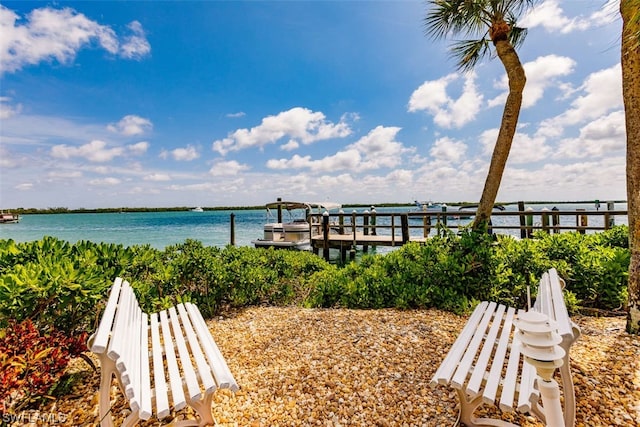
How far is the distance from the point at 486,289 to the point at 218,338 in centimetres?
359

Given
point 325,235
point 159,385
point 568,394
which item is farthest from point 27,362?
point 325,235

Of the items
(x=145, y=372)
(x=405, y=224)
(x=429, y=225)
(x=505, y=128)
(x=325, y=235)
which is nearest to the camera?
(x=145, y=372)

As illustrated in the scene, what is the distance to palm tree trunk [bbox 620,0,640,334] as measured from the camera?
10.6 feet

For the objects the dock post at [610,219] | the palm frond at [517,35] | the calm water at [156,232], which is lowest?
the calm water at [156,232]

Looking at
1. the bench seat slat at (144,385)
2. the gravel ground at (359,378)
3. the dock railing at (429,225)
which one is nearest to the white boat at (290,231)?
the dock railing at (429,225)

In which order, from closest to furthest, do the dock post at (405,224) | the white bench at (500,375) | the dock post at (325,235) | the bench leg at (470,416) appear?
the white bench at (500,375) → the bench leg at (470,416) → the dock post at (405,224) → the dock post at (325,235)

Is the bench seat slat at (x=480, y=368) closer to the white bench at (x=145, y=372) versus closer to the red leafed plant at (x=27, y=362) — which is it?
the white bench at (x=145, y=372)

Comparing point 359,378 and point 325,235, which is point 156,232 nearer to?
point 325,235

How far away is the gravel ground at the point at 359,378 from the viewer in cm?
210

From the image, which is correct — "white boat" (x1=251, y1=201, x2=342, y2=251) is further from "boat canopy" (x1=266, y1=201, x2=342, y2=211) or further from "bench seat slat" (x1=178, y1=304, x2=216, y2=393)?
"bench seat slat" (x1=178, y1=304, x2=216, y2=393)

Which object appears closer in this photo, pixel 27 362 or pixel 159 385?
pixel 159 385

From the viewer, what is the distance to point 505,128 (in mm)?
5180

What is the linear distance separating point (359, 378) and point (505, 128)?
4.71 metres

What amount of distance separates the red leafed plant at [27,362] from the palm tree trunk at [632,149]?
506cm
